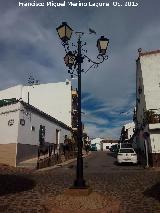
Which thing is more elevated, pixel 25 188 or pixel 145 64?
pixel 145 64

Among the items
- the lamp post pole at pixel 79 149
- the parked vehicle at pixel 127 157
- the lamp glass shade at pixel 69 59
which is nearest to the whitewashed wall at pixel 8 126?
the parked vehicle at pixel 127 157

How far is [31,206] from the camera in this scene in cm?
977

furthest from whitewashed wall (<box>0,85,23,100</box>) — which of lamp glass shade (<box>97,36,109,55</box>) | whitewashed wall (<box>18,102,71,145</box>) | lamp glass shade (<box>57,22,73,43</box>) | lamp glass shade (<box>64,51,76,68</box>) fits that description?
lamp glass shade (<box>57,22,73,43</box>)

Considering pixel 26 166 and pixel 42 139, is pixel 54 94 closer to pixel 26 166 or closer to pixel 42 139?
pixel 42 139

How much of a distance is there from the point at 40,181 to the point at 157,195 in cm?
624

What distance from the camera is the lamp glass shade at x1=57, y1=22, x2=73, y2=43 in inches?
353

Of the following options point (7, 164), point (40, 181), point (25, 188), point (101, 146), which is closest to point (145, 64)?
point (7, 164)

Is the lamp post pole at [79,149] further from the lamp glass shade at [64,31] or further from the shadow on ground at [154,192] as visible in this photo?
the shadow on ground at [154,192]

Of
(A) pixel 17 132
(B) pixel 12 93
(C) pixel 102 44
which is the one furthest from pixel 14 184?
(B) pixel 12 93

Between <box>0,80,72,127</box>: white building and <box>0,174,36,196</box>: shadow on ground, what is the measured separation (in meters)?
30.3

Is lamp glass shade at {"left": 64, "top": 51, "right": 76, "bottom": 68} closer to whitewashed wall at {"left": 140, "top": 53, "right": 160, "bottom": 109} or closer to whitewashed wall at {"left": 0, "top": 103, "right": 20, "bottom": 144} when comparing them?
whitewashed wall at {"left": 0, "top": 103, "right": 20, "bottom": 144}

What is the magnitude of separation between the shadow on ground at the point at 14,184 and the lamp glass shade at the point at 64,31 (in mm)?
6434

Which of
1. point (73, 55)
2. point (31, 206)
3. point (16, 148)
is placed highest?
point (73, 55)

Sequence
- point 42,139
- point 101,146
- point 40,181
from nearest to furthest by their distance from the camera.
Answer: point 40,181
point 42,139
point 101,146
